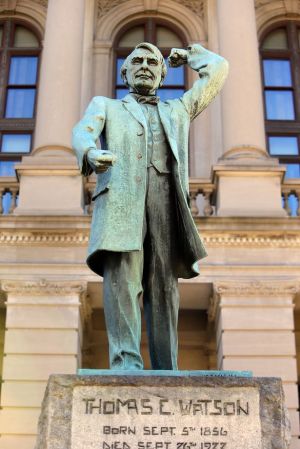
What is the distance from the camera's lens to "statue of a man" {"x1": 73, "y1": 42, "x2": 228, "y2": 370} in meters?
4.83

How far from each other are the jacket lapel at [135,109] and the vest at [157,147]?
2.1 inches

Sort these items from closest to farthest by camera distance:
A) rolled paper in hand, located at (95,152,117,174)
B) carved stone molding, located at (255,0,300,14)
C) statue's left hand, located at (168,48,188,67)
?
rolled paper in hand, located at (95,152,117,174) < statue's left hand, located at (168,48,188,67) < carved stone molding, located at (255,0,300,14)

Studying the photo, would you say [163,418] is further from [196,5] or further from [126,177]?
[196,5]

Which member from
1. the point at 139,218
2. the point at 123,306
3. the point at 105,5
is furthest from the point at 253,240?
the point at 123,306

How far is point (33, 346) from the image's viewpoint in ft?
41.6

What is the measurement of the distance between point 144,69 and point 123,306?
1.57 meters

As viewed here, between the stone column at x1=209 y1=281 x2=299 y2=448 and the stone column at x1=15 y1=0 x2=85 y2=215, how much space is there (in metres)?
2.85

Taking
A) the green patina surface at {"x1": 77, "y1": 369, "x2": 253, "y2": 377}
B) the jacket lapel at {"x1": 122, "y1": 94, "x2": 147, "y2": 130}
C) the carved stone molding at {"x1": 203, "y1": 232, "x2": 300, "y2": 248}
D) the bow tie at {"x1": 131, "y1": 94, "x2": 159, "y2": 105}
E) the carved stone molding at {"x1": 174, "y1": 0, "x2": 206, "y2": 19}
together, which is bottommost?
the green patina surface at {"x1": 77, "y1": 369, "x2": 253, "y2": 377}

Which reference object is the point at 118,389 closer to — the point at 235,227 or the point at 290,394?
the point at 290,394

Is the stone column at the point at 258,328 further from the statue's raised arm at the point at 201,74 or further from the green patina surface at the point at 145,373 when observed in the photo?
the green patina surface at the point at 145,373

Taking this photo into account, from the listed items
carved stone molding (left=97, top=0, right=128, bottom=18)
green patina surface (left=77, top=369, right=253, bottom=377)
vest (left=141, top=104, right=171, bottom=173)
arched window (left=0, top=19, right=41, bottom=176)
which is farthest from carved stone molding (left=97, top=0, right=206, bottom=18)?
green patina surface (left=77, top=369, right=253, bottom=377)

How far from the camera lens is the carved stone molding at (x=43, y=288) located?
13.1 metres

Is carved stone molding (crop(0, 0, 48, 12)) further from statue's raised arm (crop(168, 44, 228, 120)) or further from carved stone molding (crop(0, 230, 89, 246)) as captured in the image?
statue's raised arm (crop(168, 44, 228, 120))

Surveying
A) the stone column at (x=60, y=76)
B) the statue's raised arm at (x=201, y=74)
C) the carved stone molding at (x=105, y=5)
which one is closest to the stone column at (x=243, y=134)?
the stone column at (x=60, y=76)
